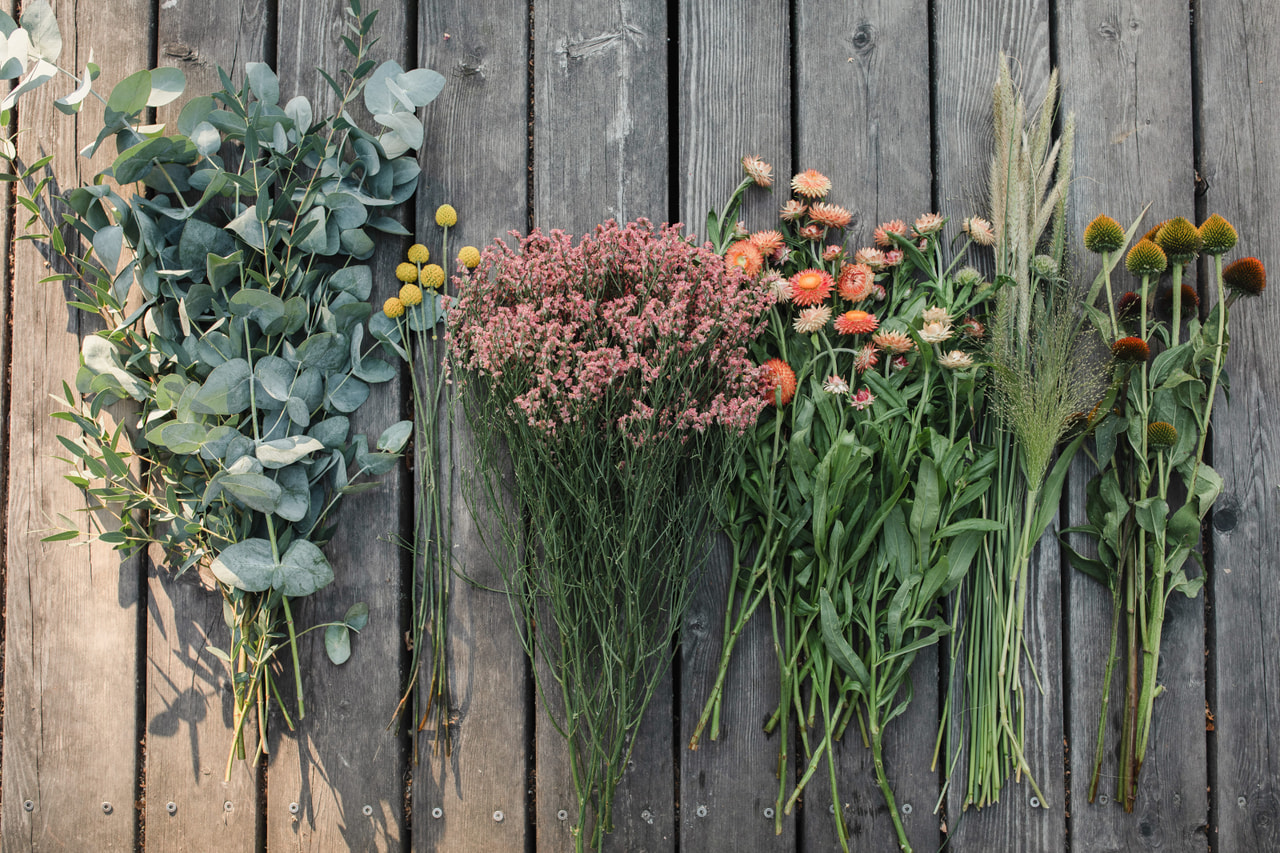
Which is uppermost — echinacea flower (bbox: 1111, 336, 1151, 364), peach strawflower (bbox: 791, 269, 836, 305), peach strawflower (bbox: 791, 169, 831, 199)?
peach strawflower (bbox: 791, 169, 831, 199)

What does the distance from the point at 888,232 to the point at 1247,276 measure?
60 centimetres

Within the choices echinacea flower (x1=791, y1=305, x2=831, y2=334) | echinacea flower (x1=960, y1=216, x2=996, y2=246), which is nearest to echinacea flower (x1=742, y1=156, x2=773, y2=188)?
echinacea flower (x1=791, y1=305, x2=831, y2=334)

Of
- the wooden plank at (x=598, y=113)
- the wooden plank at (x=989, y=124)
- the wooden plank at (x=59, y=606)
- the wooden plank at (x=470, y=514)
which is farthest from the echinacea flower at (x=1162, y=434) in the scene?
the wooden plank at (x=59, y=606)

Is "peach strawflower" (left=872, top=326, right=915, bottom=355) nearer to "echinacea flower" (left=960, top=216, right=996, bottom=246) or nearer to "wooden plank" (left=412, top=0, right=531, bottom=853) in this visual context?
"echinacea flower" (left=960, top=216, right=996, bottom=246)

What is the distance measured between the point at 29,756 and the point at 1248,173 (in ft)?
8.18

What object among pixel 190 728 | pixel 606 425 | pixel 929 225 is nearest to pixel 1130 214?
pixel 929 225

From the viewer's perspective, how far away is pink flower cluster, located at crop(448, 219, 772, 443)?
1116 millimetres

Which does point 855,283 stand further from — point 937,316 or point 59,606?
point 59,606

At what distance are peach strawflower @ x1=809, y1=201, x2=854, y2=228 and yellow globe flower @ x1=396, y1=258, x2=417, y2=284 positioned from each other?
72 cm

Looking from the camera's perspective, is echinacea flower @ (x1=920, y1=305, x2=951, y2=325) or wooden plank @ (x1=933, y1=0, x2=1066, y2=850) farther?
wooden plank @ (x1=933, y1=0, x2=1066, y2=850)

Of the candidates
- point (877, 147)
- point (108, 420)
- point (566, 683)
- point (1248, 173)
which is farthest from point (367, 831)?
point (1248, 173)

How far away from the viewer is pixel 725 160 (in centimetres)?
139

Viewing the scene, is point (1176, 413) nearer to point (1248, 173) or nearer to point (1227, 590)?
point (1227, 590)

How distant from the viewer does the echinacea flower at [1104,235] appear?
1297mm
